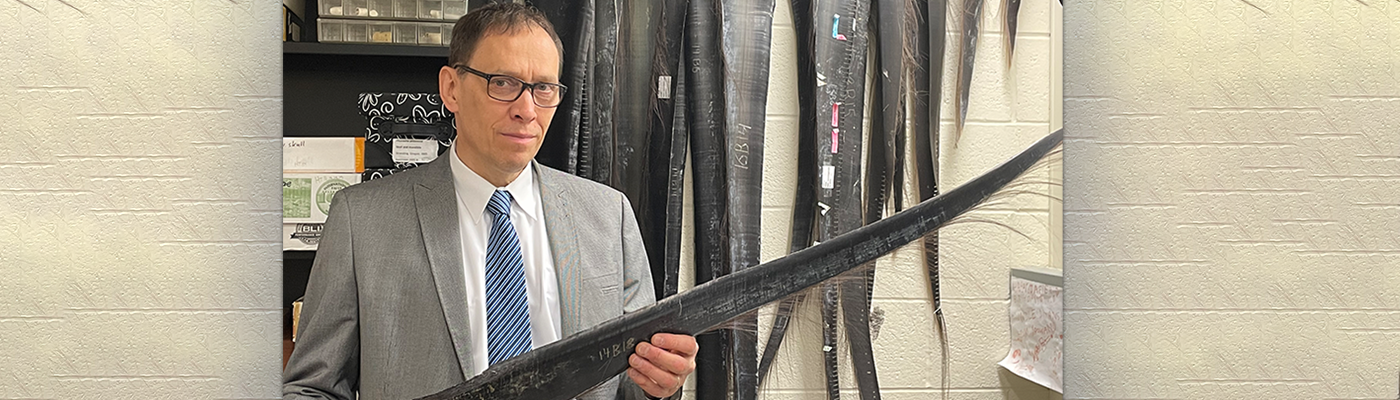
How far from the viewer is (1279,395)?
5.21 feet

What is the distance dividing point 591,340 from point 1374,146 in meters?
1.30

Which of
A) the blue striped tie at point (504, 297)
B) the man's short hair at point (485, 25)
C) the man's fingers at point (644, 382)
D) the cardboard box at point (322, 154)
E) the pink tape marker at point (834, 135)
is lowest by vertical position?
the man's fingers at point (644, 382)

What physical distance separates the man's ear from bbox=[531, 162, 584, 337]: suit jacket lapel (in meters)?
0.14

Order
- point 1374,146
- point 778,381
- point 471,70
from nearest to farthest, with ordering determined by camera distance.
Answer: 1. point 471,70
2. point 778,381
3. point 1374,146

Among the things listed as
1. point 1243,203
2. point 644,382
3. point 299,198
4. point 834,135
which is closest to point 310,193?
point 299,198

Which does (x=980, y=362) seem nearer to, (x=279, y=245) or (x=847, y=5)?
(x=847, y=5)

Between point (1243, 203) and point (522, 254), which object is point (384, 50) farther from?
point (1243, 203)

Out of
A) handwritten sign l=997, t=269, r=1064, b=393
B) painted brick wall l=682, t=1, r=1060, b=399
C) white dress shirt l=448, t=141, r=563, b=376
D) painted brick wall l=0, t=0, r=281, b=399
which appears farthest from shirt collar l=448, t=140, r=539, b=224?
handwritten sign l=997, t=269, r=1064, b=393

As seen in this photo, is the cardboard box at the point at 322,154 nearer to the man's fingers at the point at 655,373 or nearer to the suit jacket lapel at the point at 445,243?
the suit jacket lapel at the point at 445,243

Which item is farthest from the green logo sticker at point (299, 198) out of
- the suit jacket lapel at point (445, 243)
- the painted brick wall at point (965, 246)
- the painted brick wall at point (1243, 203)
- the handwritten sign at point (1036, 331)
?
the painted brick wall at point (1243, 203)

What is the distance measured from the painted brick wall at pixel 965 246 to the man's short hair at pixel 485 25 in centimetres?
36

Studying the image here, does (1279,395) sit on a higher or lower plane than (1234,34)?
lower

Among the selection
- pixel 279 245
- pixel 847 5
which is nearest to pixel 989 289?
pixel 847 5

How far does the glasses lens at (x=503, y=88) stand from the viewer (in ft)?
4.16
